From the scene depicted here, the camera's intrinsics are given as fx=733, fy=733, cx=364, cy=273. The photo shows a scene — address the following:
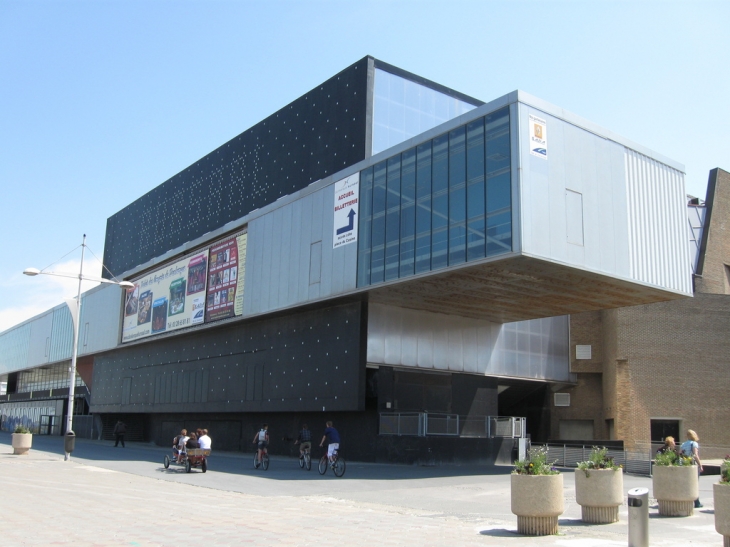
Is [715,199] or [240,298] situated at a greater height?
[715,199]

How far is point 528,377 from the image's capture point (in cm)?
4025

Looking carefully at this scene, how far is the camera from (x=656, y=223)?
2989 centimetres

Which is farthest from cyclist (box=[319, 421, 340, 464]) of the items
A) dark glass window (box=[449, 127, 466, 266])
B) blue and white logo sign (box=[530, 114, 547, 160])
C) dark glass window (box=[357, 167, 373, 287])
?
blue and white logo sign (box=[530, 114, 547, 160])

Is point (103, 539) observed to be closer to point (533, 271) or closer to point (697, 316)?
point (533, 271)

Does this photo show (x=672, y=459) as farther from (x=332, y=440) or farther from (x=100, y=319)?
(x=100, y=319)

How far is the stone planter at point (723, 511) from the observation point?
1003 cm

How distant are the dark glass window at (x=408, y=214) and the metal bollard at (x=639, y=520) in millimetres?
19292

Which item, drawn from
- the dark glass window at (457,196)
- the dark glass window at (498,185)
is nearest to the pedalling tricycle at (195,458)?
the dark glass window at (457,196)

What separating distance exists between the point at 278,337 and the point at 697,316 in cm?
2275

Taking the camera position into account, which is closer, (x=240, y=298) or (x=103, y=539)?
(x=103, y=539)

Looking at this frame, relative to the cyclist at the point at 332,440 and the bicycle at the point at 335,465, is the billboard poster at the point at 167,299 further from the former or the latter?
the cyclist at the point at 332,440

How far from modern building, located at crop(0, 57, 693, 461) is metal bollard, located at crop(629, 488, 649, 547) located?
15.3m

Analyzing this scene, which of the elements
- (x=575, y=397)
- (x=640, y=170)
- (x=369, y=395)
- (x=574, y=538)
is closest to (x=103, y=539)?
(x=574, y=538)

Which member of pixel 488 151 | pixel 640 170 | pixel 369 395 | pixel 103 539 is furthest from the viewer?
pixel 369 395
